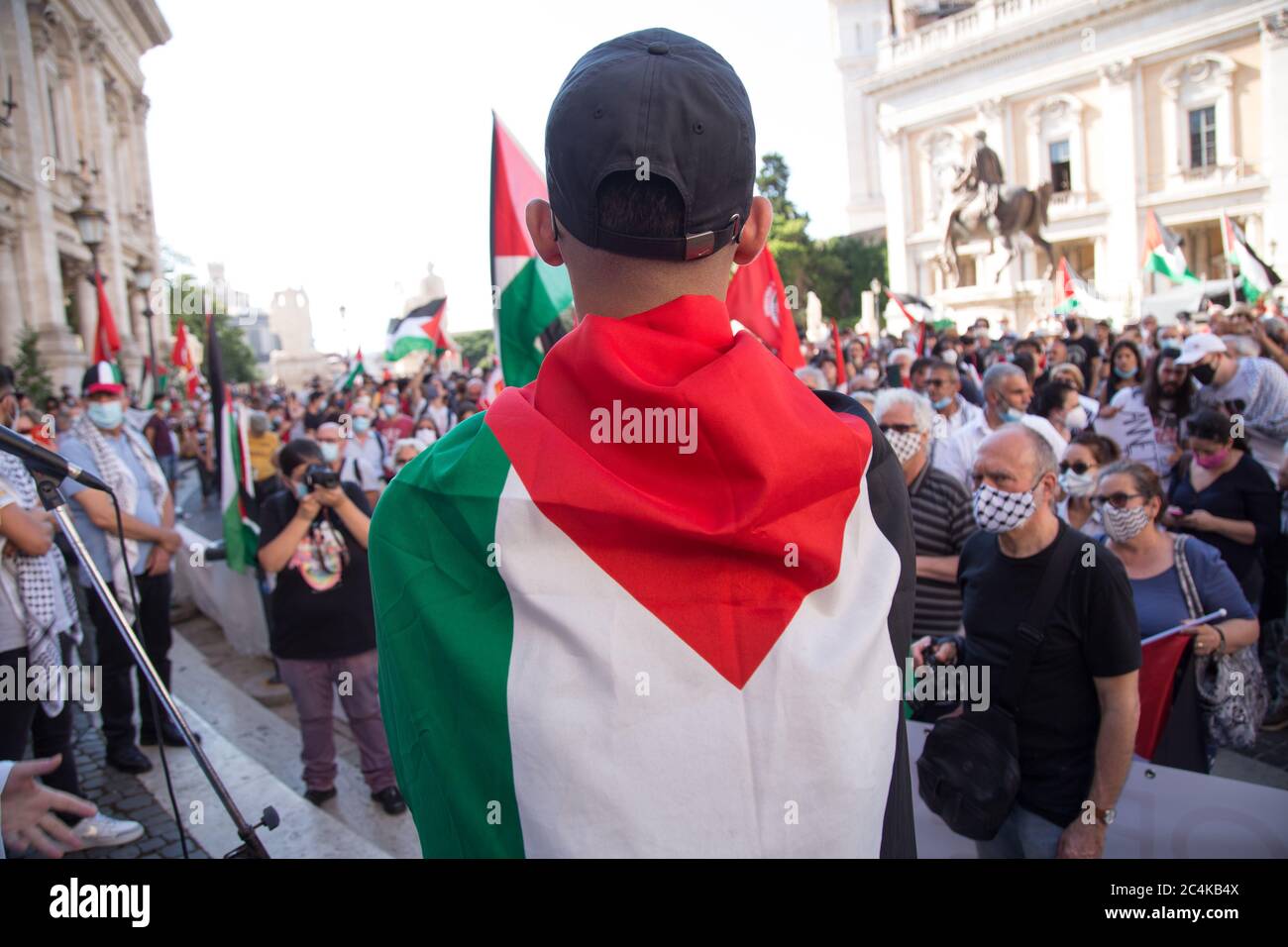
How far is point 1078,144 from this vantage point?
1754 inches

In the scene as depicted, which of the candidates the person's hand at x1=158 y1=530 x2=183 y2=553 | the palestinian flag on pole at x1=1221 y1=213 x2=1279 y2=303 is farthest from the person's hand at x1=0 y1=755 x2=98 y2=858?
the palestinian flag on pole at x1=1221 y1=213 x2=1279 y2=303

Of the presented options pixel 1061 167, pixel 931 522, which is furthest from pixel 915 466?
pixel 1061 167

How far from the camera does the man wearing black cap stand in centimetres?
114

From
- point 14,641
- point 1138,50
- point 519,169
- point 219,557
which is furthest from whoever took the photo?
point 1138,50

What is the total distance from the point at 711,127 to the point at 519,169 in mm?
4087

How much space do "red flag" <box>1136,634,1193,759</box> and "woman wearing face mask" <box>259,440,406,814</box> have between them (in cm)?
326

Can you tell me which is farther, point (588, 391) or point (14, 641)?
point (14, 641)

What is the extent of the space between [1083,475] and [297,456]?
3814mm

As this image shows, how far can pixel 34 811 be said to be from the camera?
1.96 metres

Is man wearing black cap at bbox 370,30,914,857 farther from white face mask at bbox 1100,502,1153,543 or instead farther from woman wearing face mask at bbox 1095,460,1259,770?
white face mask at bbox 1100,502,1153,543

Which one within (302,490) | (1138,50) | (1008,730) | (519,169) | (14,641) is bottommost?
(1008,730)

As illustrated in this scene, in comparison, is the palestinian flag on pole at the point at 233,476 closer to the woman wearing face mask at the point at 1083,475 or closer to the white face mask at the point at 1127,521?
the woman wearing face mask at the point at 1083,475
